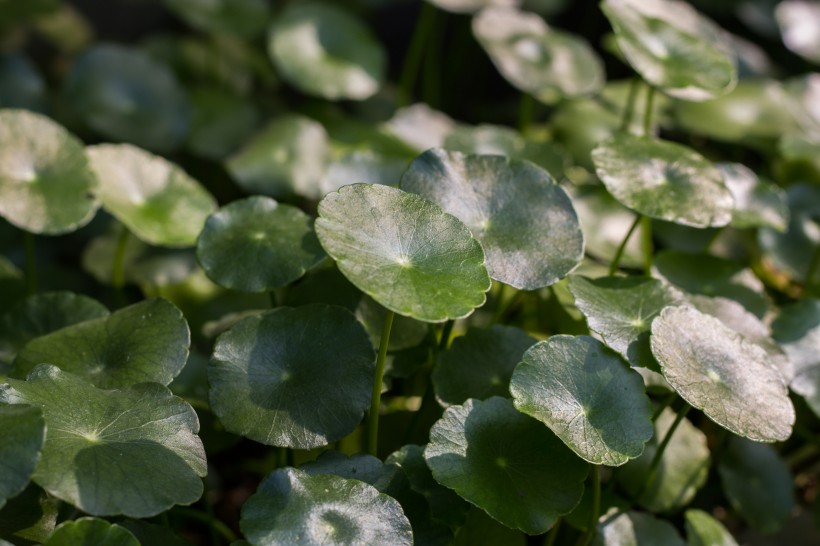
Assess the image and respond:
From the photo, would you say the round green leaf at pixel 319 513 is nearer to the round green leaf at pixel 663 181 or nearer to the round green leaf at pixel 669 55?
the round green leaf at pixel 663 181

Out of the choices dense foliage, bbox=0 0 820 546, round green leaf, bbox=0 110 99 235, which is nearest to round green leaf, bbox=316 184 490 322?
dense foliage, bbox=0 0 820 546

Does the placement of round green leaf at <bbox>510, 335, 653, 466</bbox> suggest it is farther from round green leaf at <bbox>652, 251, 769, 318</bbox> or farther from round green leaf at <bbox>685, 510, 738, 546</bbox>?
round green leaf at <bbox>652, 251, 769, 318</bbox>

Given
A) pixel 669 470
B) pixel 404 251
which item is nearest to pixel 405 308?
pixel 404 251

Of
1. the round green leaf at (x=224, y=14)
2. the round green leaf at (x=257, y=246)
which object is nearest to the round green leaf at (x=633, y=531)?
the round green leaf at (x=257, y=246)

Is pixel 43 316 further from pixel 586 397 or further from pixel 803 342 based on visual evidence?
pixel 803 342

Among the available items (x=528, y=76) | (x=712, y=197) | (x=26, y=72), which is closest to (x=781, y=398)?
(x=712, y=197)

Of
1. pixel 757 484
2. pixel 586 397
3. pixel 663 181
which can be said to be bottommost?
pixel 757 484

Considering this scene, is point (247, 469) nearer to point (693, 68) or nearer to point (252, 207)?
point (252, 207)
